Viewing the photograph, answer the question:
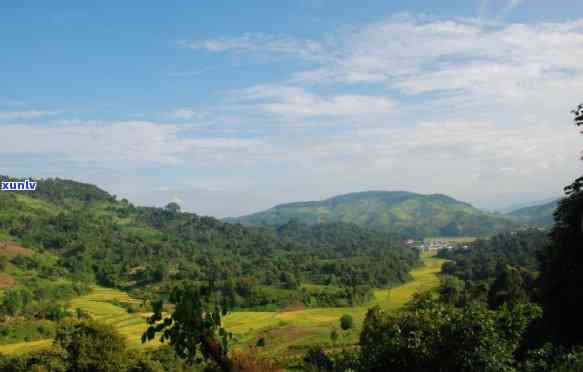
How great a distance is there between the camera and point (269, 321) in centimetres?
10631

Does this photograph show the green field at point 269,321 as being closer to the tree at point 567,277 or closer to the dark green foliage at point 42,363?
the dark green foliage at point 42,363

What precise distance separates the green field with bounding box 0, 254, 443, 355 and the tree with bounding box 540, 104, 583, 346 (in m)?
50.2

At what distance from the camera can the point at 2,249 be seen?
150 metres

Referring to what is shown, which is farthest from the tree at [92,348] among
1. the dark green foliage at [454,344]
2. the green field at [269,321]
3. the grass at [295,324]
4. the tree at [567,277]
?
the dark green foliage at [454,344]

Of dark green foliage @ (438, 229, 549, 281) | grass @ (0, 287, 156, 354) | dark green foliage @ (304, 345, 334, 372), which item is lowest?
grass @ (0, 287, 156, 354)

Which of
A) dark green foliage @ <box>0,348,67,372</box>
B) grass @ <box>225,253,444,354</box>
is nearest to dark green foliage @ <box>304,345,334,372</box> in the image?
grass @ <box>225,253,444,354</box>

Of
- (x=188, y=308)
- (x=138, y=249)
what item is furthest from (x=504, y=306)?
(x=138, y=249)

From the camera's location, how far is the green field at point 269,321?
84.6 metres

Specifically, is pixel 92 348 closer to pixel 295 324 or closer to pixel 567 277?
pixel 567 277

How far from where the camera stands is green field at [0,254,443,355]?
84.6 m

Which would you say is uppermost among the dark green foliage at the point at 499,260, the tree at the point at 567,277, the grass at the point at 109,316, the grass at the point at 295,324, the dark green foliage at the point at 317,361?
the tree at the point at 567,277

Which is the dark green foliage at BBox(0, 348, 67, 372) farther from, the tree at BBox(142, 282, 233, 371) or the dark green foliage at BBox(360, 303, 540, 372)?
the tree at BBox(142, 282, 233, 371)

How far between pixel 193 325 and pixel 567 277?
2748cm

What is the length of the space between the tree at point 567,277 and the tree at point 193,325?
83.7 feet
